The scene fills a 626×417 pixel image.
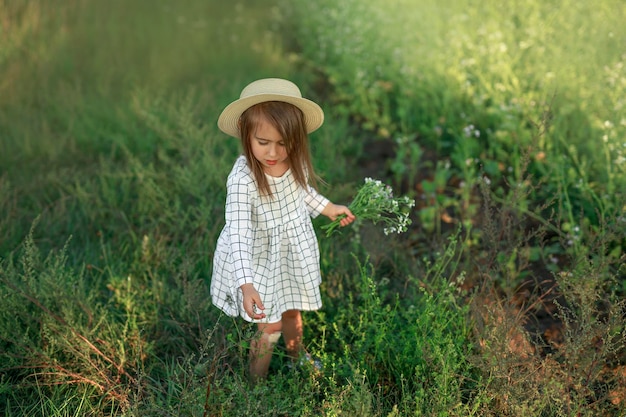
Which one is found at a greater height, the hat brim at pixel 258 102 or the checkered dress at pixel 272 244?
the hat brim at pixel 258 102

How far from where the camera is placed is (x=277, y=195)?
104 inches

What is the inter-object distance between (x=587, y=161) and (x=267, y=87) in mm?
2296

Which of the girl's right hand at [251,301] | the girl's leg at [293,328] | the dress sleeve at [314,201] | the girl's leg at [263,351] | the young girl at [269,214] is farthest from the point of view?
the girl's leg at [293,328]

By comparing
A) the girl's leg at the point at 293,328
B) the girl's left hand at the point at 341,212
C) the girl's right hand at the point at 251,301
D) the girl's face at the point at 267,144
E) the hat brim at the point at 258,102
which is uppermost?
the hat brim at the point at 258,102

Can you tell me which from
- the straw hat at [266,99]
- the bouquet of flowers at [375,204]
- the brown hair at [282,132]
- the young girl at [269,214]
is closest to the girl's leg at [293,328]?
the young girl at [269,214]

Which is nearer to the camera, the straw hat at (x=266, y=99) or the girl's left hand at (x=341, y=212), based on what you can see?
the straw hat at (x=266, y=99)

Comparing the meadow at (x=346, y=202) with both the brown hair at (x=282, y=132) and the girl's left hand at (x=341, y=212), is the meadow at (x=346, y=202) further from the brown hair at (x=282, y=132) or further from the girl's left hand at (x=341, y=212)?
the brown hair at (x=282, y=132)

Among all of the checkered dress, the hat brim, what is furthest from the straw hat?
the checkered dress

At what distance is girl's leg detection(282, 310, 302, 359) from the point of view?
288 centimetres

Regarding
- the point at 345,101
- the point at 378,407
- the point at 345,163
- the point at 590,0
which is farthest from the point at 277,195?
the point at 590,0

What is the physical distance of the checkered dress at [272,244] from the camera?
8.33 feet

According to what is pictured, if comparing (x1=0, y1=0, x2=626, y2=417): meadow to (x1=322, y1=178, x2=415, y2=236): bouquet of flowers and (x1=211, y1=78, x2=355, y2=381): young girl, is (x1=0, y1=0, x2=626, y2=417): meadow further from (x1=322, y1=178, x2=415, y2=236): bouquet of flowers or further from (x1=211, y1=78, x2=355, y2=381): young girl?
(x1=322, y1=178, x2=415, y2=236): bouquet of flowers

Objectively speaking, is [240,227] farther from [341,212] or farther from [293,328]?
[293,328]

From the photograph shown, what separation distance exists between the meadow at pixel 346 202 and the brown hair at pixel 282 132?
533 millimetres
